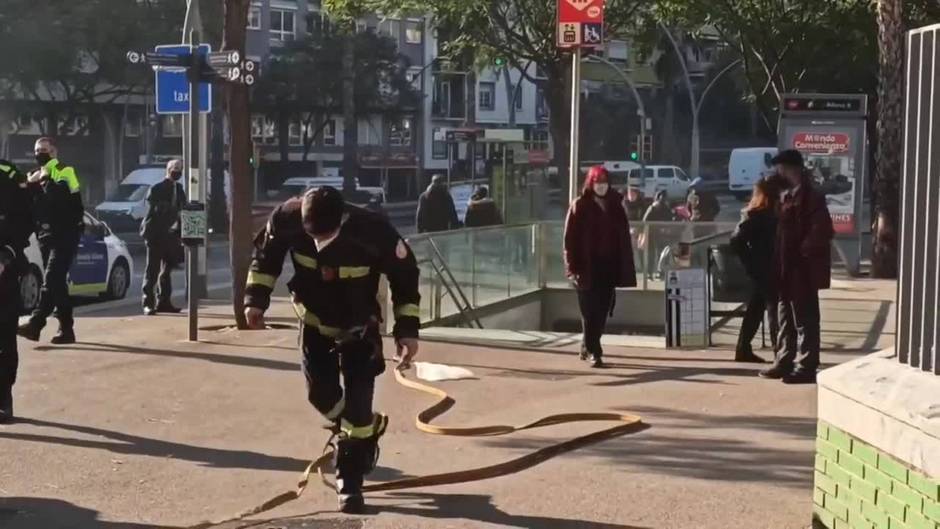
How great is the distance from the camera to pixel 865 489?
514 centimetres

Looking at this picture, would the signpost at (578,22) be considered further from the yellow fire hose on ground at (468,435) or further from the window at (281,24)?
the window at (281,24)

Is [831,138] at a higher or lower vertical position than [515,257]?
higher

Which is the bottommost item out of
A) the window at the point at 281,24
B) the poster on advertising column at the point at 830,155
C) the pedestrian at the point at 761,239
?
the pedestrian at the point at 761,239

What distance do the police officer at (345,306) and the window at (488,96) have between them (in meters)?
71.1

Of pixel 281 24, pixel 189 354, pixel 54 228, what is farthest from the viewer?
pixel 281 24

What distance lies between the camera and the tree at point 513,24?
30359 mm

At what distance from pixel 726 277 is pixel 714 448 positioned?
541 cm

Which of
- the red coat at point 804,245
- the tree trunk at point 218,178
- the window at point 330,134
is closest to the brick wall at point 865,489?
the red coat at point 804,245

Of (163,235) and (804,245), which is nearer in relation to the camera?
(804,245)

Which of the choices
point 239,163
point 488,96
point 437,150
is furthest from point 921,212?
point 488,96

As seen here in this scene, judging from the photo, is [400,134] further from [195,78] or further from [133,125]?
[195,78]

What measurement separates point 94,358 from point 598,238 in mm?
4276

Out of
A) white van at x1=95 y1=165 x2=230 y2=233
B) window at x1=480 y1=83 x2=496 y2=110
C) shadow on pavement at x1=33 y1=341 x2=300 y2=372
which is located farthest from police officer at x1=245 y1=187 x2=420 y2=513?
window at x1=480 y1=83 x2=496 y2=110

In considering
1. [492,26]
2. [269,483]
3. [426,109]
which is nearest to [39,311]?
[269,483]
